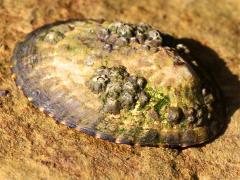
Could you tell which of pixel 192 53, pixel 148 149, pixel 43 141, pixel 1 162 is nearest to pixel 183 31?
pixel 192 53

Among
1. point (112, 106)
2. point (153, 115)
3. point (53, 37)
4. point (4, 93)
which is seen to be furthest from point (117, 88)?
point (4, 93)

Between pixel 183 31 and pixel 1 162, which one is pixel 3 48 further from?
pixel 183 31

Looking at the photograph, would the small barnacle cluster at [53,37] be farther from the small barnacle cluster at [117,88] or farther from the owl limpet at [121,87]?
the small barnacle cluster at [117,88]

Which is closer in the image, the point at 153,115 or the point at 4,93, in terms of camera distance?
the point at 153,115

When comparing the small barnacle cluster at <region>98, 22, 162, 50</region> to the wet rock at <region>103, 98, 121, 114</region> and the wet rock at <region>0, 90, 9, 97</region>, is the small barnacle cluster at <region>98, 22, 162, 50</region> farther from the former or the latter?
the wet rock at <region>0, 90, 9, 97</region>

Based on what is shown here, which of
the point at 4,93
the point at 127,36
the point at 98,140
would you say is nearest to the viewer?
the point at 98,140

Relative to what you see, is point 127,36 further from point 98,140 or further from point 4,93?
point 4,93

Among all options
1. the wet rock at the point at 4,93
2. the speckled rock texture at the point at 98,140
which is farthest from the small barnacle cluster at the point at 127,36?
the wet rock at the point at 4,93
